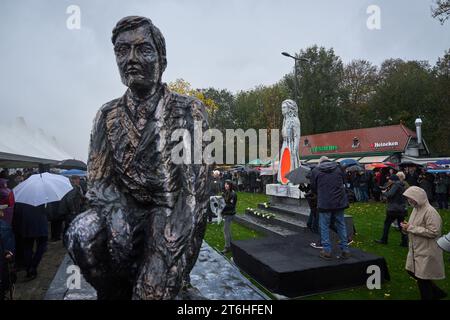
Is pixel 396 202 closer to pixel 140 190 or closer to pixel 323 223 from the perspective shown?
pixel 323 223

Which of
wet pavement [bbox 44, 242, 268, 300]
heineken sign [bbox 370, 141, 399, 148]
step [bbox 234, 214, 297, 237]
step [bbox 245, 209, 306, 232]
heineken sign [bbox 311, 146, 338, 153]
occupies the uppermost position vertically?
heineken sign [bbox 370, 141, 399, 148]

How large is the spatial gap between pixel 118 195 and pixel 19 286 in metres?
5.04

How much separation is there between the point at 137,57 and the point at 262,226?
8.98 meters

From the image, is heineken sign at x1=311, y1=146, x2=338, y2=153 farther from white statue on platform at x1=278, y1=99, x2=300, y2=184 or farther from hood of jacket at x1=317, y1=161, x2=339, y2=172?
hood of jacket at x1=317, y1=161, x2=339, y2=172

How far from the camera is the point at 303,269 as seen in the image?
5.20m

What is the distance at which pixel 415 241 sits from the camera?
4.44 m

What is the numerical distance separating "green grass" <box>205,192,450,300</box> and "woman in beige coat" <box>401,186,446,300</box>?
2.94 ft

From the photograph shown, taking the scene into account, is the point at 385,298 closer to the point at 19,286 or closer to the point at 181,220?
the point at 181,220

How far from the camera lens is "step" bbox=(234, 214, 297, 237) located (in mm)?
9356

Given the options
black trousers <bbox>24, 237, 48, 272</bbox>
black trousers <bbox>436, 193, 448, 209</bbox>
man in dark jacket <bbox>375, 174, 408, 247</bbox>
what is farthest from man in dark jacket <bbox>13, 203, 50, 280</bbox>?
black trousers <bbox>436, 193, 448, 209</bbox>

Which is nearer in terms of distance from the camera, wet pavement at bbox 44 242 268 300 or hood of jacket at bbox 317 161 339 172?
wet pavement at bbox 44 242 268 300

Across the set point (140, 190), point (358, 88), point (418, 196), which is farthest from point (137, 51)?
point (358, 88)

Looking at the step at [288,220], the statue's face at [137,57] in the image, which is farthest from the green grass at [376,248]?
the statue's face at [137,57]

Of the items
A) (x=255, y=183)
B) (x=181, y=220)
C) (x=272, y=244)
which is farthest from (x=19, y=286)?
(x=255, y=183)
